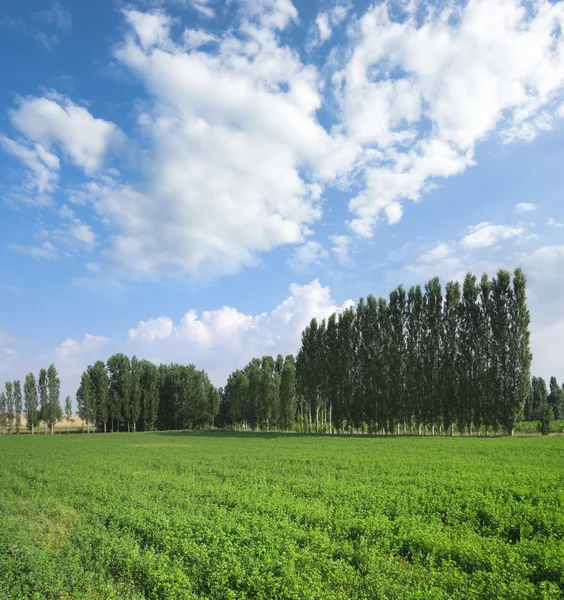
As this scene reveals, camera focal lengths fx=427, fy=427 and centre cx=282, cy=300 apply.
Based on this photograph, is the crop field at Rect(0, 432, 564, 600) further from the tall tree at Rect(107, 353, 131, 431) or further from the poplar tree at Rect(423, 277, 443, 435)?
the tall tree at Rect(107, 353, 131, 431)

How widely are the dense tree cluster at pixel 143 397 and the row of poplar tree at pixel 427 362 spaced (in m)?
38.6

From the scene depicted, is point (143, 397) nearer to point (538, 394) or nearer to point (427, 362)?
point (427, 362)

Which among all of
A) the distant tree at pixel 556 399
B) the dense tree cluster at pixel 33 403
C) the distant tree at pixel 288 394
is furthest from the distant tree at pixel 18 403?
the distant tree at pixel 556 399

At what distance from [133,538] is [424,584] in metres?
6.60

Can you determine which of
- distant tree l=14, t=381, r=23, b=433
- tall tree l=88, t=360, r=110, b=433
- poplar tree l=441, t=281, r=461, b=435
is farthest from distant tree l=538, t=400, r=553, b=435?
distant tree l=14, t=381, r=23, b=433

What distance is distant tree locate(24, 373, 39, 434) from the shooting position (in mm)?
96375

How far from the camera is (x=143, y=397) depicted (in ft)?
318

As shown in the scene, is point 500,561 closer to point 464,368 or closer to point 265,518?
point 265,518

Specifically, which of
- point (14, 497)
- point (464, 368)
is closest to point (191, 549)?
point (14, 497)

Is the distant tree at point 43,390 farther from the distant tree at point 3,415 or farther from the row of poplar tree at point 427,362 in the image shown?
the row of poplar tree at point 427,362

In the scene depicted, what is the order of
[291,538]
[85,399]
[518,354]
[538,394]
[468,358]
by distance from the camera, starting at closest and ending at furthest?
[291,538]
[518,354]
[468,358]
[85,399]
[538,394]

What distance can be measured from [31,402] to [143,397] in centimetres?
2528

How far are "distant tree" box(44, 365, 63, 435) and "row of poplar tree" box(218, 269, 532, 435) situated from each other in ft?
195

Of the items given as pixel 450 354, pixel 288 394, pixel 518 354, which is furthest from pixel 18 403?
pixel 518 354
